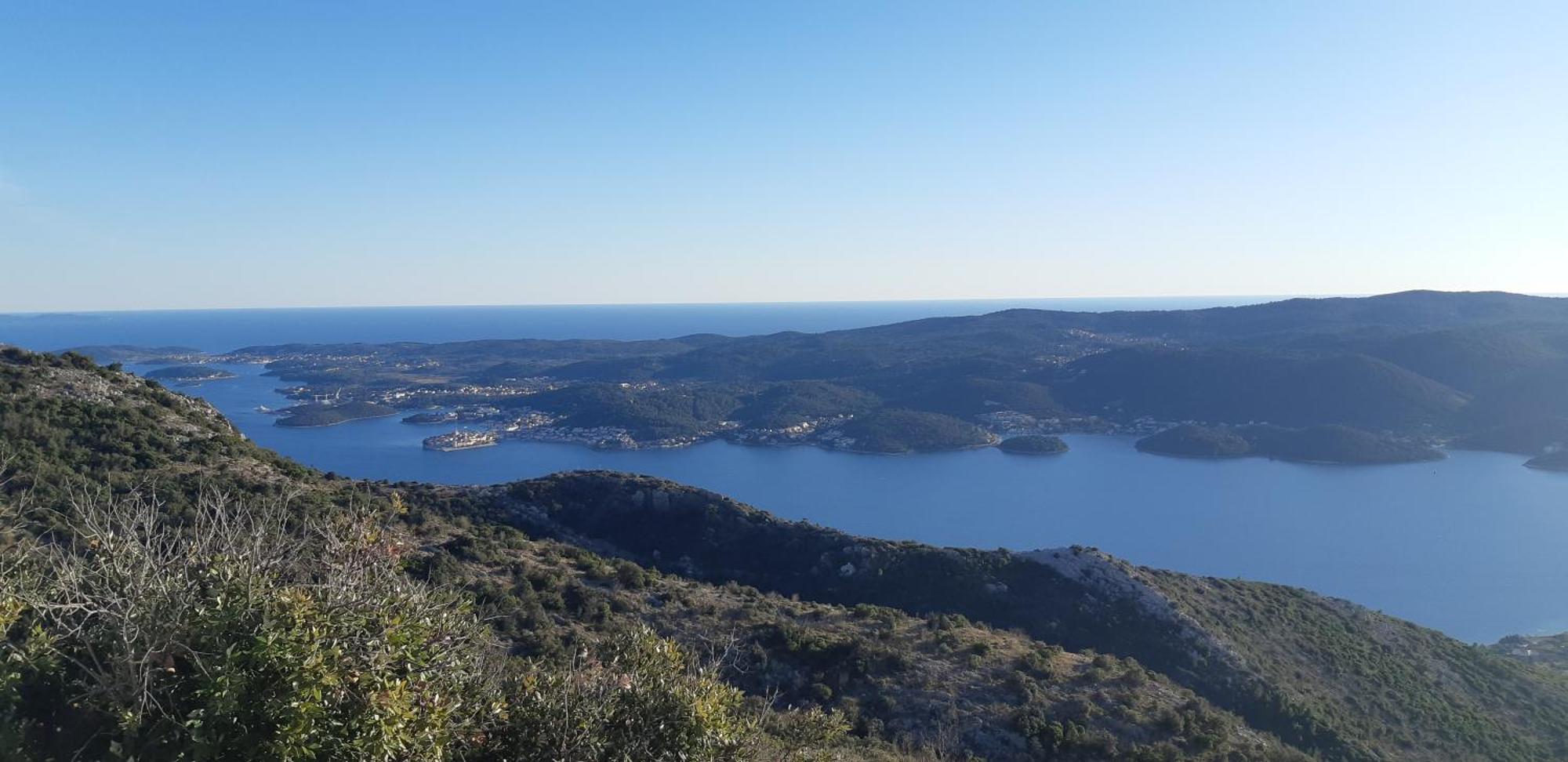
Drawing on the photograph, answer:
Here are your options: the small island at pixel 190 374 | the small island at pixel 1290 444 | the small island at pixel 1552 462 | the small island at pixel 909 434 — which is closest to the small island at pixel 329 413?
the small island at pixel 190 374

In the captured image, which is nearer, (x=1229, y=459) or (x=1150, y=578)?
(x=1150, y=578)

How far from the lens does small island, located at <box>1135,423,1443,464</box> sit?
77.9 metres

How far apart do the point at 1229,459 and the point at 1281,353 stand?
3043 cm

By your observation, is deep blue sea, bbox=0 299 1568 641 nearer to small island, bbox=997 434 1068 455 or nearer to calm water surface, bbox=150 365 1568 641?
calm water surface, bbox=150 365 1568 641

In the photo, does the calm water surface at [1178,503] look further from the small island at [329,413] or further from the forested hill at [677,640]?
the forested hill at [677,640]

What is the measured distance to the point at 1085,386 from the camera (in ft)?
351

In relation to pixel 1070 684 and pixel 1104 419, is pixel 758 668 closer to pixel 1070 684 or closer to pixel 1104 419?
pixel 1070 684

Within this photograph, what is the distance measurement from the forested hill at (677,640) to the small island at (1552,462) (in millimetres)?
65418

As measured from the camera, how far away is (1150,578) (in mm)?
25750

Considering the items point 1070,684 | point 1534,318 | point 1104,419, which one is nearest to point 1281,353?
point 1104,419

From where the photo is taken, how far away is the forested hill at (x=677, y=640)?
559cm

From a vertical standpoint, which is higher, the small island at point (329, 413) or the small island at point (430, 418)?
the small island at point (329, 413)

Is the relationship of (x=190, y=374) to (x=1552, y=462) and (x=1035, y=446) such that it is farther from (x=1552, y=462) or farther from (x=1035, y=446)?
(x=1552, y=462)

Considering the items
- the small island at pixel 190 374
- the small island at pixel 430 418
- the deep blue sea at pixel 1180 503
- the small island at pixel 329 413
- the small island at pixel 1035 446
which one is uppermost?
the small island at pixel 190 374
